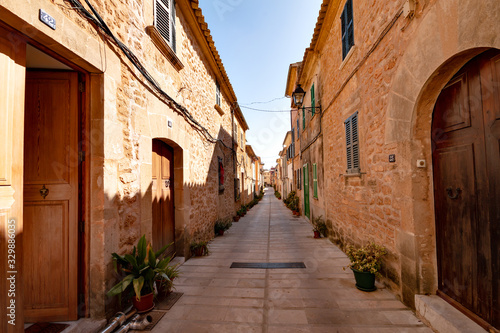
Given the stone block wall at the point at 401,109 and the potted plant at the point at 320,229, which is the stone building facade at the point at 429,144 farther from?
the potted plant at the point at 320,229

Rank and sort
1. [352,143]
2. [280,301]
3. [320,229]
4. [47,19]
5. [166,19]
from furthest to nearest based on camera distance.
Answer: [320,229] < [352,143] < [166,19] < [280,301] < [47,19]

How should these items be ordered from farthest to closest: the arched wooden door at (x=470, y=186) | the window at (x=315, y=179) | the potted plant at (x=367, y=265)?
1. the window at (x=315, y=179)
2. the potted plant at (x=367, y=265)
3. the arched wooden door at (x=470, y=186)

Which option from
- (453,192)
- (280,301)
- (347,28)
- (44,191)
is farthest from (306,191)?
(44,191)

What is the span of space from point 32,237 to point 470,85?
4.85 meters

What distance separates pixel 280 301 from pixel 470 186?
257 cm

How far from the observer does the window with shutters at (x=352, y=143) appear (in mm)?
4543

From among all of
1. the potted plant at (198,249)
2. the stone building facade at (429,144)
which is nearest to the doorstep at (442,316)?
the stone building facade at (429,144)

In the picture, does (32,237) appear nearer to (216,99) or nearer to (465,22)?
(465,22)

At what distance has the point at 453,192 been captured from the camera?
96.6 inches

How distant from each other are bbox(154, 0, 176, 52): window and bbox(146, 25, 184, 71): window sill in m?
0.22

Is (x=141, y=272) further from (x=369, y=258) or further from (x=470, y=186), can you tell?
(x=470, y=186)

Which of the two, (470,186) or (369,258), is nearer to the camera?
(470,186)

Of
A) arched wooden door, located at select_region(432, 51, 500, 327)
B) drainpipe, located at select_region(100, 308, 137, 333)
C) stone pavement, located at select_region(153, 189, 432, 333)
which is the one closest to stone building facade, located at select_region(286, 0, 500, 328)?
arched wooden door, located at select_region(432, 51, 500, 327)

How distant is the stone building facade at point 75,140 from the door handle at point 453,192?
3824 mm
